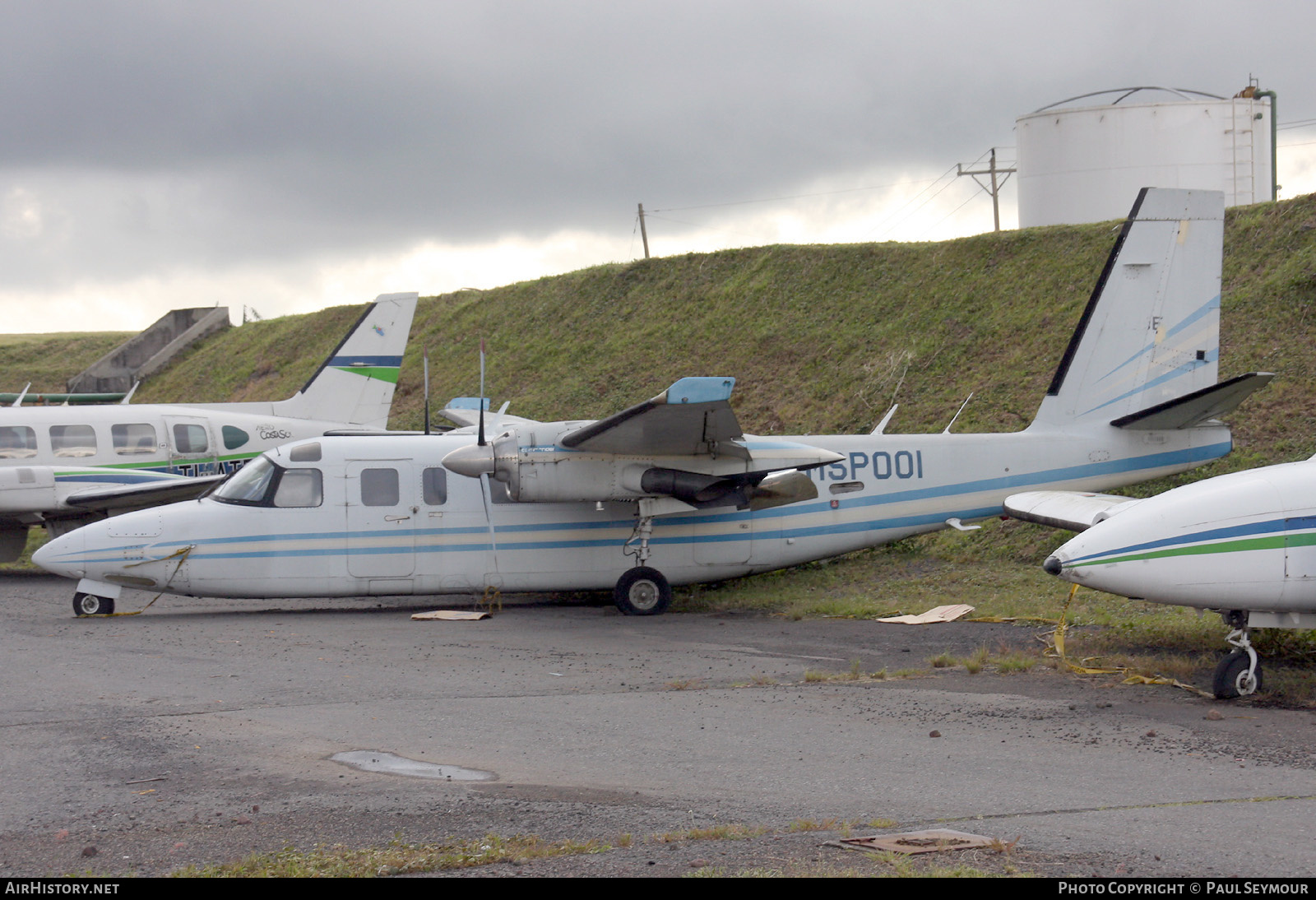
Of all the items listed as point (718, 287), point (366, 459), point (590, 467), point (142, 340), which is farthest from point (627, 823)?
A: point (142, 340)

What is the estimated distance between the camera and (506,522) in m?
13.4

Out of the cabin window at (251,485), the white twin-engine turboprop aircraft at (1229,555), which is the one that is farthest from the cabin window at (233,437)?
the white twin-engine turboprop aircraft at (1229,555)

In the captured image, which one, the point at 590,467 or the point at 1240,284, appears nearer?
the point at 590,467

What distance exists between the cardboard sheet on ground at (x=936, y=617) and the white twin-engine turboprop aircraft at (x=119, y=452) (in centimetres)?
1012

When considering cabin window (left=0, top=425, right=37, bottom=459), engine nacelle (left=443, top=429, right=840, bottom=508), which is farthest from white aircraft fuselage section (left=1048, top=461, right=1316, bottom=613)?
cabin window (left=0, top=425, right=37, bottom=459)

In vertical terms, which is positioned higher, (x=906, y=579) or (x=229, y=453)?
(x=229, y=453)

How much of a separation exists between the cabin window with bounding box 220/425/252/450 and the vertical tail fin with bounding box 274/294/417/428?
1791 mm

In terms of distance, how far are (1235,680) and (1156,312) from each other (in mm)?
6449

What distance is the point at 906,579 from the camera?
14.3 m

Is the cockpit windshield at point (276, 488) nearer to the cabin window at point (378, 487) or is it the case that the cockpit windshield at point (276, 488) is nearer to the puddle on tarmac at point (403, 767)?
the cabin window at point (378, 487)

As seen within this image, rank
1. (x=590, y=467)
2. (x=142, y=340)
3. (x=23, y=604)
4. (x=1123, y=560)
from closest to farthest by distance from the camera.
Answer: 1. (x=1123, y=560)
2. (x=590, y=467)
3. (x=23, y=604)
4. (x=142, y=340)

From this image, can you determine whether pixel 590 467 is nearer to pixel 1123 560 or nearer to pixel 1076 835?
pixel 1123 560

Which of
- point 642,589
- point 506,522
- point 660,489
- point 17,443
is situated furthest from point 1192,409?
point 17,443

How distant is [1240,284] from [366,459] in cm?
1395
